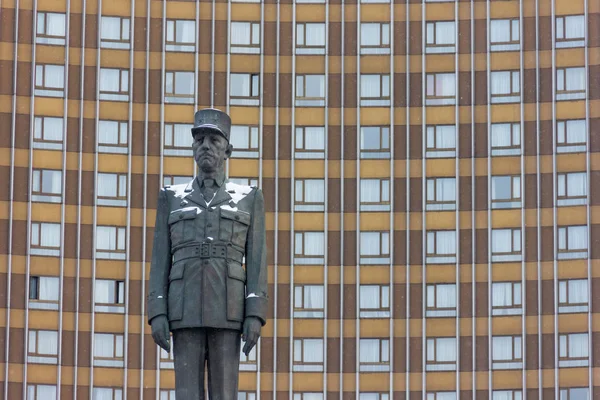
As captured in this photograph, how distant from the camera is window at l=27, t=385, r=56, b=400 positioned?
12300 cm

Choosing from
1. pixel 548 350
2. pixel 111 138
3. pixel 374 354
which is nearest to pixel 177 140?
pixel 111 138

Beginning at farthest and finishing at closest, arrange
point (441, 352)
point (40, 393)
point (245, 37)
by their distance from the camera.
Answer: point (245, 37) < point (441, 352) < point (40, 393)

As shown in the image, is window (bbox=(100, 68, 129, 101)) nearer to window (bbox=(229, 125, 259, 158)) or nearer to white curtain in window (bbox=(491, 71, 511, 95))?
window (bbox=(229, 125, 259, 158))

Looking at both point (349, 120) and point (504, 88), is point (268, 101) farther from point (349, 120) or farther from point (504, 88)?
point (504, 88)

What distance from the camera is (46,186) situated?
125188mm

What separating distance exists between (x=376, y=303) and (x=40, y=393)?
76.3 feet

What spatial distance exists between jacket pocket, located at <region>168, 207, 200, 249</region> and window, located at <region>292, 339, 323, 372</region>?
85.2 metres

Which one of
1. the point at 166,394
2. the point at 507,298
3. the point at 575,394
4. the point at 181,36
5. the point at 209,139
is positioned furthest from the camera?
the point at 181,36

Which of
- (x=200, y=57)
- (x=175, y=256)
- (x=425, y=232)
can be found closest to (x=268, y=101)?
(x=200, y=57)

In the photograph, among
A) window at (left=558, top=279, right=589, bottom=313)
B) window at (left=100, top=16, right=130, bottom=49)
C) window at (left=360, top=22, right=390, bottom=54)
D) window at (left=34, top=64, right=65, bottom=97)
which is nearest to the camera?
window at (left=558, top=279, right=589, bottom=313)

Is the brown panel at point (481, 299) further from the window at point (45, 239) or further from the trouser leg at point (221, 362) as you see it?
the trouser leg at point (221, 362)

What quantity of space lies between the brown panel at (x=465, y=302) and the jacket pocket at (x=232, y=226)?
8561 centimetres

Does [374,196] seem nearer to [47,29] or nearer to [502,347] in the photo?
[502,347]

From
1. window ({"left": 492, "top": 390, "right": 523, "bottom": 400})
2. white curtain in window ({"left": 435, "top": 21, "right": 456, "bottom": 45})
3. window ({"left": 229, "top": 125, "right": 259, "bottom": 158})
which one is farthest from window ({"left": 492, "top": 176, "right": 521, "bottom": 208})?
window ({"left": 229, "top": 125, "right": 259, "bottom": 158})
